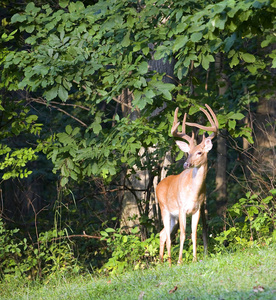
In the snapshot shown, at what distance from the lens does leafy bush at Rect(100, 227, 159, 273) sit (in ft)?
26.1

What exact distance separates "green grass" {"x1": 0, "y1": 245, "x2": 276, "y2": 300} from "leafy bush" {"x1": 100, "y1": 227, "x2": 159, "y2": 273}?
1.00m

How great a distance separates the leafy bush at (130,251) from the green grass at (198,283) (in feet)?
3.29

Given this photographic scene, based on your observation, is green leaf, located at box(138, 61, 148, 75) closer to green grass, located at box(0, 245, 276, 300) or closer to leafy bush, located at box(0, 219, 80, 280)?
green grass, located at box(0, 245, 276, 300)

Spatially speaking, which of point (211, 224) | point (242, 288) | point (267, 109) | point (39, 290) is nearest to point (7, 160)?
point (39, 290)

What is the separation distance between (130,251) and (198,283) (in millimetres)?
3015

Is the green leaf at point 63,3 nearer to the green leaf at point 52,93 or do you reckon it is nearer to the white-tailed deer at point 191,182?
the green leaf at point 52,93

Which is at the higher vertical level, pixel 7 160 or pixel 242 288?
pixel 7 160

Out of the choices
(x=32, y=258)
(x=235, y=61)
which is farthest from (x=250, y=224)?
(x=32, y=258)

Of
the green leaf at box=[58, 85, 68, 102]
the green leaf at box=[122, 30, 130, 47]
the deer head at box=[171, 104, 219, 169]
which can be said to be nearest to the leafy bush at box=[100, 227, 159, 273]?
the deer head at box=[171, 104, 219, 169]

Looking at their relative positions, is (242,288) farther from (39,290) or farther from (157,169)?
(157,169)

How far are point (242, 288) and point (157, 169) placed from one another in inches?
172

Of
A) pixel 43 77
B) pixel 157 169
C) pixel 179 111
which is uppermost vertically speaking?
pixel 43 77

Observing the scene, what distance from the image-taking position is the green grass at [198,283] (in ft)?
16.1

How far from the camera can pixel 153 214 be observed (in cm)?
963
